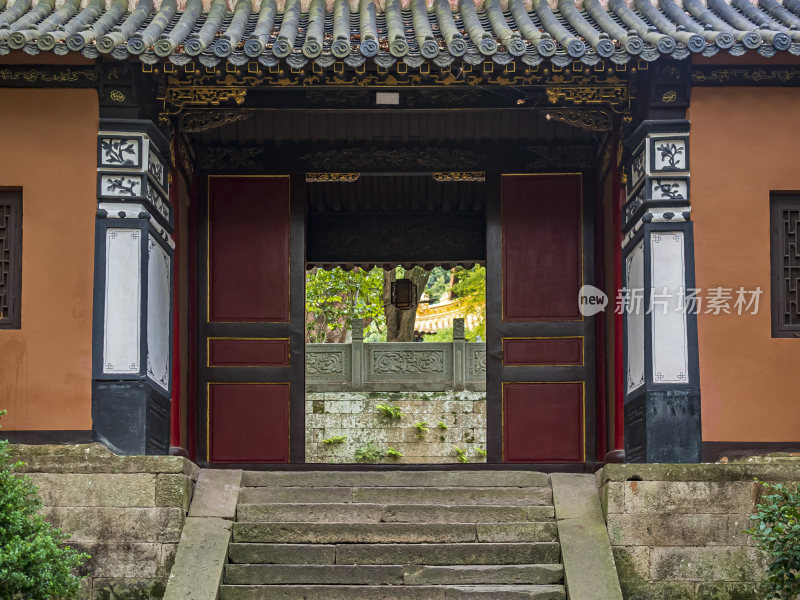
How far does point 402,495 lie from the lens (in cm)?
863

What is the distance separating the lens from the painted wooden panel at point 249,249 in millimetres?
10734

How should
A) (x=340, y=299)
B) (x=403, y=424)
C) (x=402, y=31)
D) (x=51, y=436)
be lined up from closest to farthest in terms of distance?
(x=51, y=436) → (x=402, y=31) → (x=403, y=424) → (x=340, y=299)

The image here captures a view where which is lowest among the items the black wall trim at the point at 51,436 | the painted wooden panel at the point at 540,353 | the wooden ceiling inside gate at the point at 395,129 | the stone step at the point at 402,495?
the stone step at the point at 402,495

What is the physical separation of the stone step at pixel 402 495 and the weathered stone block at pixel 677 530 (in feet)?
2.20

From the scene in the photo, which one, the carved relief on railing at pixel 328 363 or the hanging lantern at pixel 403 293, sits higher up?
the hanging lantern at pixel 403 293

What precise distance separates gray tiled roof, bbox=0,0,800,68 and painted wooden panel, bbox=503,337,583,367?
275 cm

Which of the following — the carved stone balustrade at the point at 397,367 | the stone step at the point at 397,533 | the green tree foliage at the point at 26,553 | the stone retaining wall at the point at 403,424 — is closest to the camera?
the green tree foliage at the point at 26,553

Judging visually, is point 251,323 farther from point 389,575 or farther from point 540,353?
point 389,575

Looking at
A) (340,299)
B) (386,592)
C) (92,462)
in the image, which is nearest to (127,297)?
(92,462)

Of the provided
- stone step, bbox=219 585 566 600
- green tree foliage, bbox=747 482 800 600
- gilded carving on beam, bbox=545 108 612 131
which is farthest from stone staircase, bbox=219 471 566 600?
gilded carving on beam, bbox=545 108 612 131

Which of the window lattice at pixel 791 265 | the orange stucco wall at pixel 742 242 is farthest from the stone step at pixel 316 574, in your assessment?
the window lattice at pixel 791 265

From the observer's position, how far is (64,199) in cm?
877

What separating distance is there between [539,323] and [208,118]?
3230 mm

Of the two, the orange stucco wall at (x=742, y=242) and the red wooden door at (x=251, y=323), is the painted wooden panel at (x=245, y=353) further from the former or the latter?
the orange stucco wall at (x=742, y=242)
